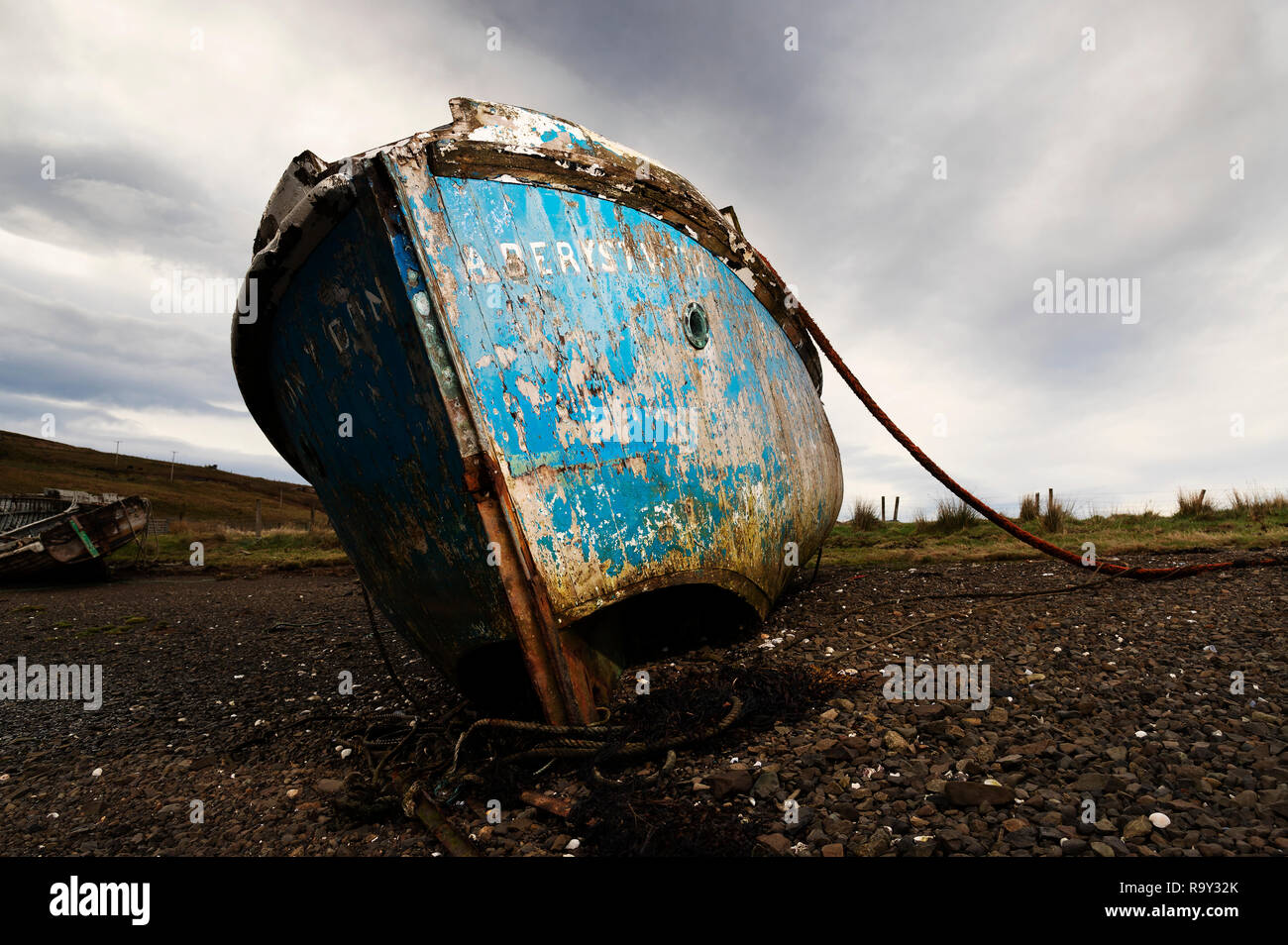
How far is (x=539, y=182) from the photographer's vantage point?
109 inches

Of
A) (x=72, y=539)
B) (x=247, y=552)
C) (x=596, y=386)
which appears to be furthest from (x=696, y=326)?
(x=247, y=552)

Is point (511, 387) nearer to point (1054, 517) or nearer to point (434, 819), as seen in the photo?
point (434, 819)

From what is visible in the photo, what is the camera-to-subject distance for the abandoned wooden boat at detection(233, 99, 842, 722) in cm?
245

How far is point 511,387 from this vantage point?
8.28 ft

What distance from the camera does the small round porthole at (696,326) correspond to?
10.5 feet

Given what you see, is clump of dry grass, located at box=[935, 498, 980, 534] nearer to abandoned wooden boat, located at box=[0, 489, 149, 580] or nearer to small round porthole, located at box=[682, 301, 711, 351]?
small round porthole, located at box=[682, 301, 711, 351]

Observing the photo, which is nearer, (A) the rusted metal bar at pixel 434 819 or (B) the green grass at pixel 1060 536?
(A) the rusted metal bar at pixel 434 819

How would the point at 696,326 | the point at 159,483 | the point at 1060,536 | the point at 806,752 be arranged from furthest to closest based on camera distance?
the point at 159,483 → the point at 1060,536 → the point at 696,326 → the point at 806,752

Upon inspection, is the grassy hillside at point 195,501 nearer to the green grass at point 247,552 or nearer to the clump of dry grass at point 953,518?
the green grass at point 247,552

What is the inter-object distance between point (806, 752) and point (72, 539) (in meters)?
15.1

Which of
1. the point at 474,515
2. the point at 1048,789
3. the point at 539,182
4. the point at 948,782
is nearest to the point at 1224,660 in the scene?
the point at 1048,789

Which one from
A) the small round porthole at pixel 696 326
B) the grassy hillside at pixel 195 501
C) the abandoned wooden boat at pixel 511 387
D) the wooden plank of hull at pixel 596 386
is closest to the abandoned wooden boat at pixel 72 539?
the grassy hillside at pixel 195 501

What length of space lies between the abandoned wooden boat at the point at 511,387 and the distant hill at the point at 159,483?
38605mm
